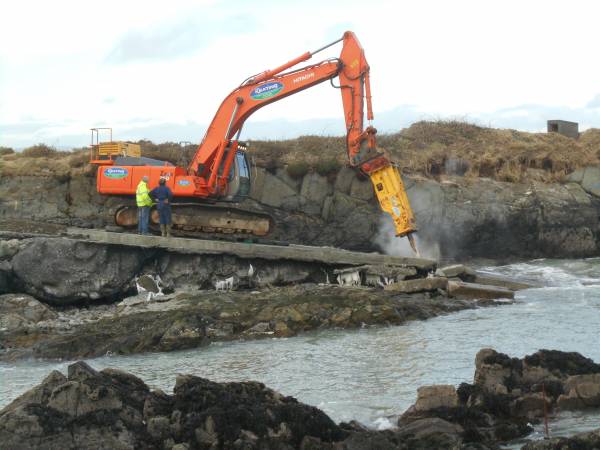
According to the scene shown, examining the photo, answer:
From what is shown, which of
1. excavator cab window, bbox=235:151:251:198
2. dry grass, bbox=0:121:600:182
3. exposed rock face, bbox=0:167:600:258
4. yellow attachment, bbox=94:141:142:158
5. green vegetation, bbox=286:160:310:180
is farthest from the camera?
dry grass, bbox=0:121:600:182

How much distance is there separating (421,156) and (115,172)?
1117 cm

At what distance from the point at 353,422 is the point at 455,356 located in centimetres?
447

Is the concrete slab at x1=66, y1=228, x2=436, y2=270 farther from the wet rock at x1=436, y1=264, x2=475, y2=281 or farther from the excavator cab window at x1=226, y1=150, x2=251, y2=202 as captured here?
the excavator cab window at x1=226, y1=150, x2=251, y2=202

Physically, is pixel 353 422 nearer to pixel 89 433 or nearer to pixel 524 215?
pixel 89 433

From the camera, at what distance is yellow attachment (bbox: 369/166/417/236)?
21.4 metres

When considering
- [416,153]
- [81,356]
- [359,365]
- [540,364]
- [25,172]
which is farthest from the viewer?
[416,153]

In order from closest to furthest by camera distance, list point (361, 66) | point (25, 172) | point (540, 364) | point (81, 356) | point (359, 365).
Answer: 1. point (540, 364)
2. point (359, 365)
3. point (81, 356)
4. point (361, 66)
5. point (25, 172)

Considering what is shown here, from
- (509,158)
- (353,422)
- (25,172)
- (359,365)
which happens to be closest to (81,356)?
(359,365)

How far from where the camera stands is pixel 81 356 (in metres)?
15.2

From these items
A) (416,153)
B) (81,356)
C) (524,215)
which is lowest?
(81,356)

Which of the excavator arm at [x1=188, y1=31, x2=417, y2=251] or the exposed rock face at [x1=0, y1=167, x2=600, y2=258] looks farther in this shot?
the exposed rock face at [x1=0, y1=167, x2=600, y2=258]

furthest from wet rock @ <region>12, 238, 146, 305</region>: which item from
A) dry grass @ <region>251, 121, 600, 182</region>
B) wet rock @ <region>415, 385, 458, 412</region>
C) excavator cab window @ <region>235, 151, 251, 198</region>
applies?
wet rock @ <region>415, 385, 458, 412</region>

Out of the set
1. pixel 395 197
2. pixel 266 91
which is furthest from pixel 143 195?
pixel 395 197

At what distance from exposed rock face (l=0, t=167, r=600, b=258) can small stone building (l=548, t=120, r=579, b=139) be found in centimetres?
771
